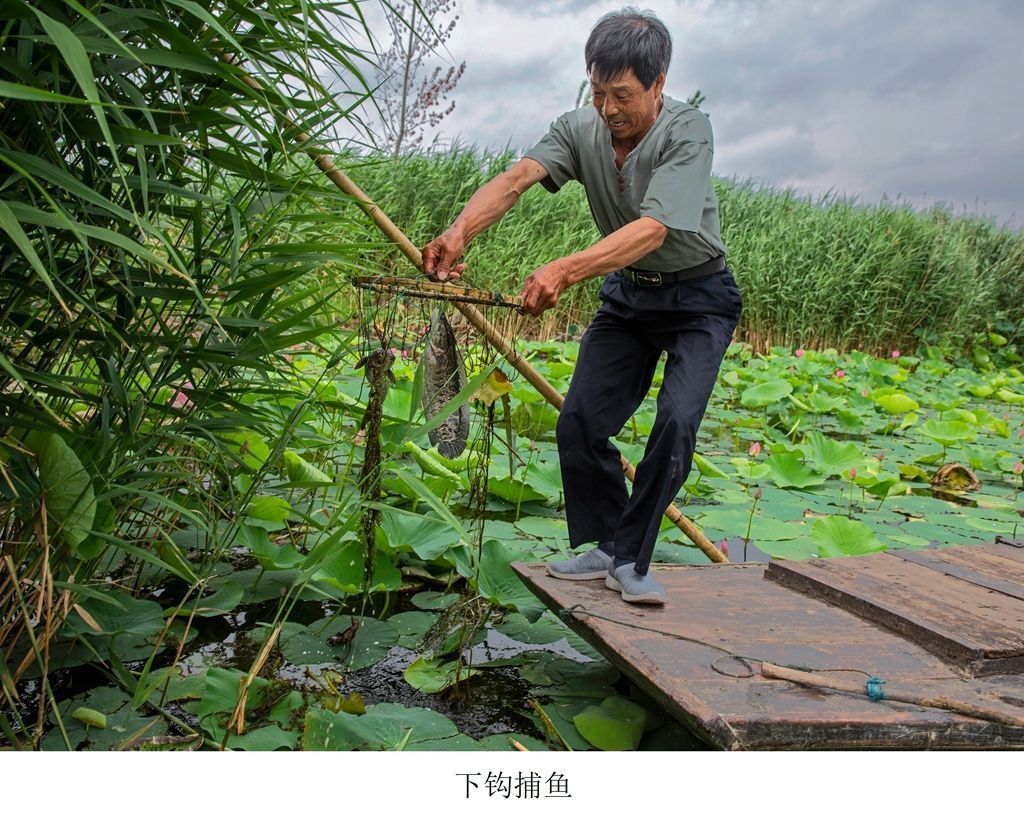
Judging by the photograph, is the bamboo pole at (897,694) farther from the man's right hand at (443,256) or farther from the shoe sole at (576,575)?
the man's right hand at (443,256)

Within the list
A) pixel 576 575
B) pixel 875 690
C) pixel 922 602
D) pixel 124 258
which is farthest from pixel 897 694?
pixel 124 258

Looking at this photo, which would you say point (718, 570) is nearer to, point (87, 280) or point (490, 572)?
point (490, 572)

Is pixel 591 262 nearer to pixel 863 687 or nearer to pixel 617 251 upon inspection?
pixel 617 251

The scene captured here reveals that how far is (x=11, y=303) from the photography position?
1.64m

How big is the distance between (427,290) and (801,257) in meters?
7.54

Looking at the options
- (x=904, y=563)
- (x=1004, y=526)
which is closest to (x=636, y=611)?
(x=904, y=563)

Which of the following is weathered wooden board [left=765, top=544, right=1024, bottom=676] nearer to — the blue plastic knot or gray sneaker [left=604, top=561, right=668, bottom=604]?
the blue plastic knot

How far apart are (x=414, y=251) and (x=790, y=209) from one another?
350 inches

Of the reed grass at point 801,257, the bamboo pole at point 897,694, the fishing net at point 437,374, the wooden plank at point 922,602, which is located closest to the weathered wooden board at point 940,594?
the wooden plank at point 922,602

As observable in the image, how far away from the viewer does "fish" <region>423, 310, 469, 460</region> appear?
205 centimetres

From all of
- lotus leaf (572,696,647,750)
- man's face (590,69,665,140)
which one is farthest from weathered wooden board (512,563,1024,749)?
man's face (590,69,665,140)

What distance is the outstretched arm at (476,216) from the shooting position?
206 cm

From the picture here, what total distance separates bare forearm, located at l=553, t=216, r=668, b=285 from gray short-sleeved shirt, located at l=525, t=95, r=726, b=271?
41 mm

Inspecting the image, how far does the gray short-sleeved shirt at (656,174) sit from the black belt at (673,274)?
0.02 m
